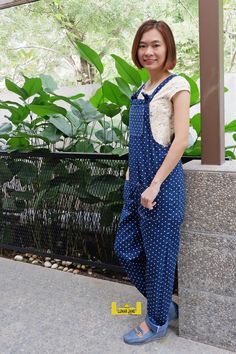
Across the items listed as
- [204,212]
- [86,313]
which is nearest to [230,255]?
[204,212]

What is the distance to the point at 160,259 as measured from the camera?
5.59 ft

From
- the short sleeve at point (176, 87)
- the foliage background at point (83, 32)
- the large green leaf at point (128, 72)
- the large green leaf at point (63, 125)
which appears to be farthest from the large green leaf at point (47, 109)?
the foliage background at point (83, 32)

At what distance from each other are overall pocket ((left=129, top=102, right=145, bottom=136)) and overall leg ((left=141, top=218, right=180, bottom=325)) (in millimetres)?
376

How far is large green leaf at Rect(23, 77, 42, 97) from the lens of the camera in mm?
2615

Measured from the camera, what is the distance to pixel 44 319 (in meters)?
2.08

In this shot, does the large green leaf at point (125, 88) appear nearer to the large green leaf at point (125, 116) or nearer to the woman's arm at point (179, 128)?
the large green leaf at point (125, 116)

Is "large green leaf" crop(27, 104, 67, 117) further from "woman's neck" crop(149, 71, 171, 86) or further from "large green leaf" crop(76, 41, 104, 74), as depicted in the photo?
"woman's neck" crop(149, 71, 171, 86)

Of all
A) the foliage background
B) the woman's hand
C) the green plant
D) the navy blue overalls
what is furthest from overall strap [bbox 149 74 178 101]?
the foliage background

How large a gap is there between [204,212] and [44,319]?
1036mm

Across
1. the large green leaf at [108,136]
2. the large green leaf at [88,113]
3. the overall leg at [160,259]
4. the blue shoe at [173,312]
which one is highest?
the large green leaf at [88,113]

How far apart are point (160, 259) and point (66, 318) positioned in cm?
70

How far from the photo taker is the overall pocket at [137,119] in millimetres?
1649

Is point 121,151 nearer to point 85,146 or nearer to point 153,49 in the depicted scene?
point 85,146

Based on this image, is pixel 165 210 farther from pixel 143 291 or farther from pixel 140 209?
pixel 143 291
